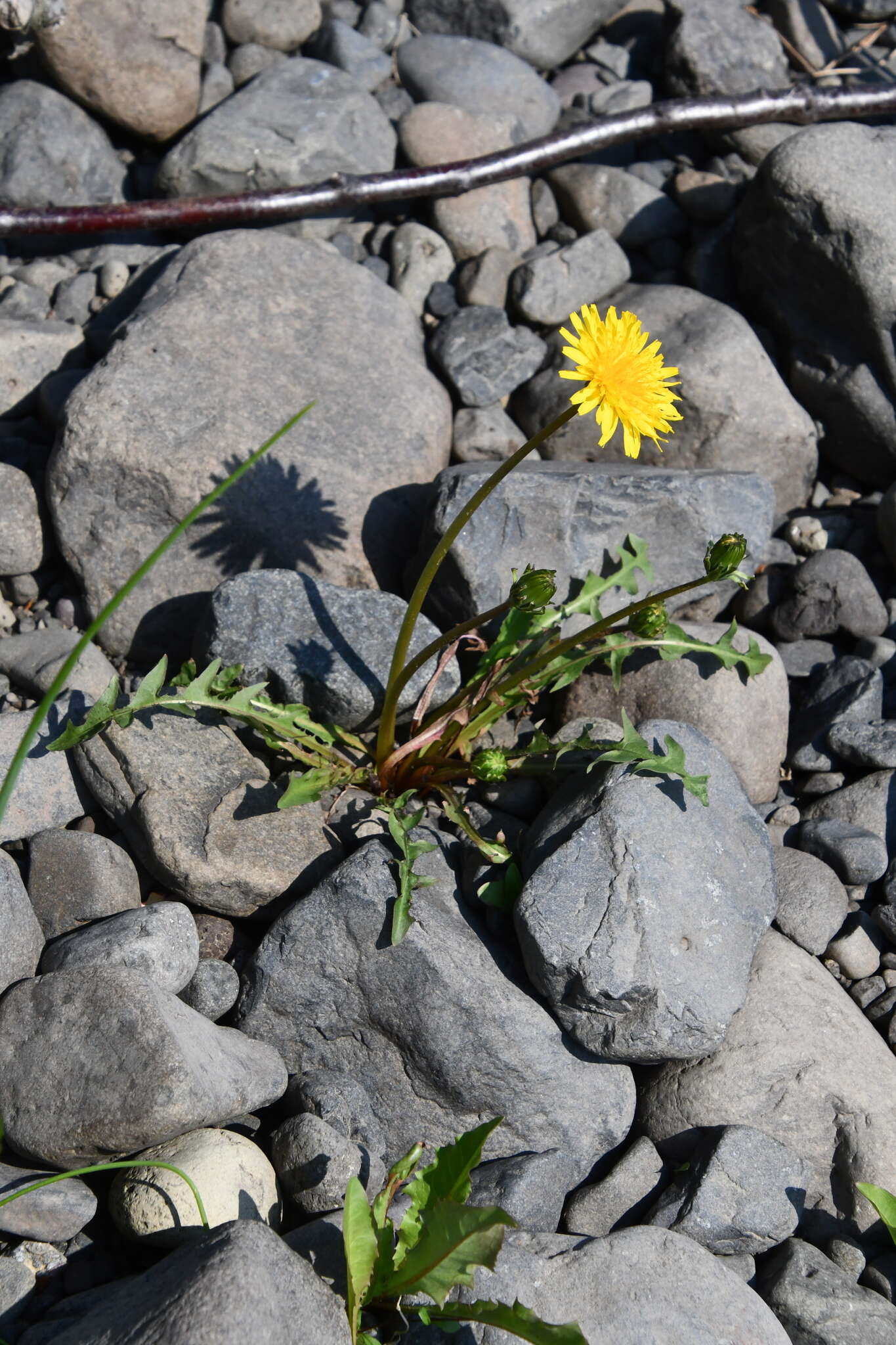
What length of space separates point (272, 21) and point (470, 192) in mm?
1418

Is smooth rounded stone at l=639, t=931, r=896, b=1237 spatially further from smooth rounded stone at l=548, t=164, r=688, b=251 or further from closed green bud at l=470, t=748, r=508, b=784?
smooth rounded stone at l=548, t=164, r=688, b=251

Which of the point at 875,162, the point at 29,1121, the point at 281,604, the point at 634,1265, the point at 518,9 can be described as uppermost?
the point at 518,9

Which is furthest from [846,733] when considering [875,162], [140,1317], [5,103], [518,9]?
[5,103]

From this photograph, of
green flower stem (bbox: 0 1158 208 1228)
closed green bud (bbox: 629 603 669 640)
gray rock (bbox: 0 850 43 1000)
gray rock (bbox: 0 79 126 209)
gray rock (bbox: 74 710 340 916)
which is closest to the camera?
green flower stem (bbox: 0 1158 208 1228)

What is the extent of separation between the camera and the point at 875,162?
453cm

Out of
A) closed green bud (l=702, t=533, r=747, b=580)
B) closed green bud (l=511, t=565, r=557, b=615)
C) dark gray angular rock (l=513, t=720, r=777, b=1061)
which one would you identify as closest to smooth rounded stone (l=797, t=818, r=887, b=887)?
dark gray angular rock (l=513, t=720, r=777, b=1061)

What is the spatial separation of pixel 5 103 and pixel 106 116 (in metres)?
0.44

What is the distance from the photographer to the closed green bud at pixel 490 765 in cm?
320

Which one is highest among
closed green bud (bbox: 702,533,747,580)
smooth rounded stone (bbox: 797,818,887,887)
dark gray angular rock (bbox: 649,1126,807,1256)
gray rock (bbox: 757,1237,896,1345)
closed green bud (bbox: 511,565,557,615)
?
closed green bud (bbox: 702,533,747,580)

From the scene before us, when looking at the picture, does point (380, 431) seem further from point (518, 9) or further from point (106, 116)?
point (518, 9)

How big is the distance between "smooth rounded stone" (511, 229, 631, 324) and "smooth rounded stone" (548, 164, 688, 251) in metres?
0.22

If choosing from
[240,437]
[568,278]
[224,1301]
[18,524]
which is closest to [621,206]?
[568,278]

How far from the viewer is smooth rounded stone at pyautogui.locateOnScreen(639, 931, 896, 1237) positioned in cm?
305

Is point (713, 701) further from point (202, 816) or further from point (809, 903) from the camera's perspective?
point (202, 816)
